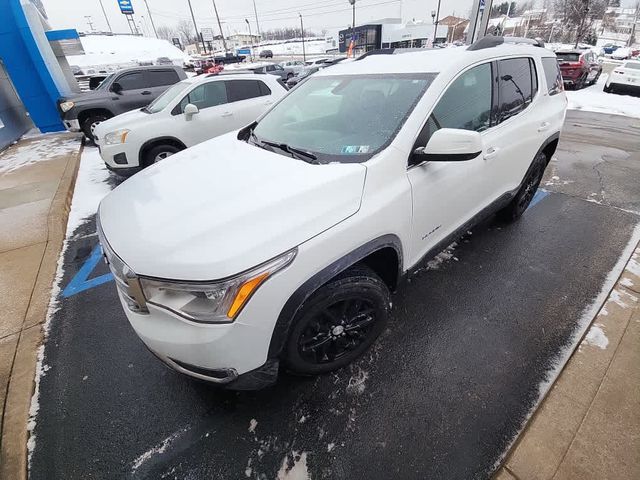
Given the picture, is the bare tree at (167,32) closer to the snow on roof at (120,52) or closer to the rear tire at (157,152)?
the snow on roof at (120,52)

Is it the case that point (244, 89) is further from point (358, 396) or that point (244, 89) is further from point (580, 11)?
point (580, 11)

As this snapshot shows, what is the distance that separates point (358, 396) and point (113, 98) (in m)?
9.45

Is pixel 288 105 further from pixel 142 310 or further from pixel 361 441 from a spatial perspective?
pixel 361 441

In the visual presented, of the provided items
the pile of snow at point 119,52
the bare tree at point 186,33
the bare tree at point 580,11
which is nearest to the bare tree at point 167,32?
the bare tree at point 186,33

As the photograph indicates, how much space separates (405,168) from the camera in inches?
76.3

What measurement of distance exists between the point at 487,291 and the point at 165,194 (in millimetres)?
2651

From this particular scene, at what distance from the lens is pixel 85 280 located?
3.29 meters

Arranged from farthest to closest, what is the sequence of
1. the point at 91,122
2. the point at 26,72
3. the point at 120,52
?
1. the point at 120,52
2. the point at 26,72
3. the point at 91,122

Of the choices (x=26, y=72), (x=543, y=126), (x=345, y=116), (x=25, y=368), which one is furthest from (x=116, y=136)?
(x=26, y=72)

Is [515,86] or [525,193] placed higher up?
[515,86]

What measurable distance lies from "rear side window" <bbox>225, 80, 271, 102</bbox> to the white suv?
11.5 ft

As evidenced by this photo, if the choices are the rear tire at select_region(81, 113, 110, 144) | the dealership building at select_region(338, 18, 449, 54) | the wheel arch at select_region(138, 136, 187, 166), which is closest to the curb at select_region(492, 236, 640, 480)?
the wheel arch at select_region(138, 136, 187, 166)

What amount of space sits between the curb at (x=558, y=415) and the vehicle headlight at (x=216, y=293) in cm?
148

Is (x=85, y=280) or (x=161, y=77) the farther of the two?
(x=161, y=77)
